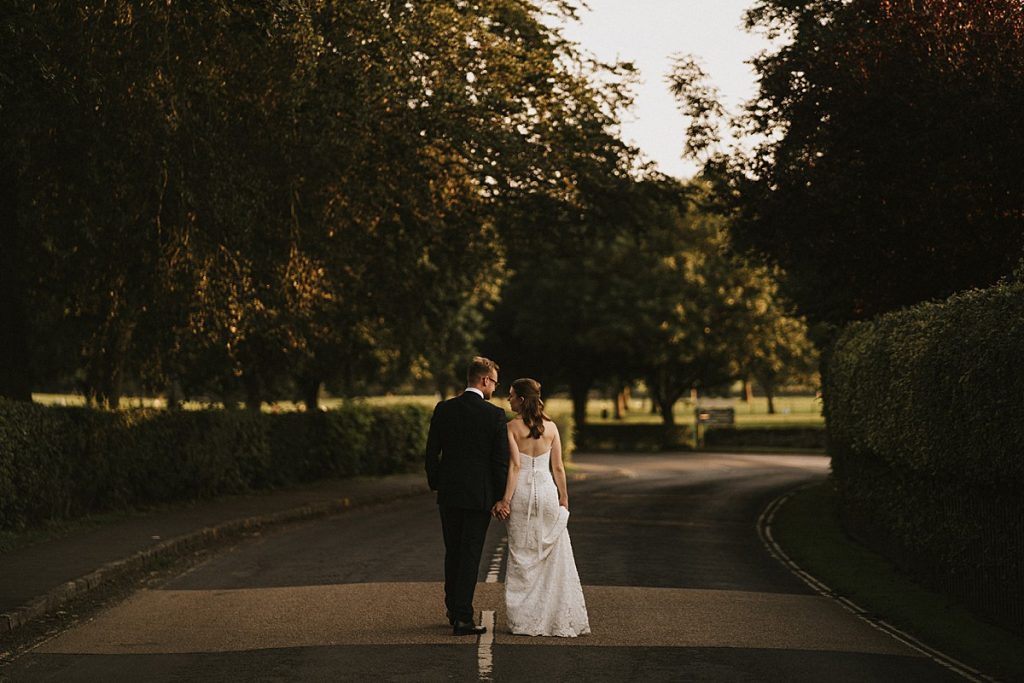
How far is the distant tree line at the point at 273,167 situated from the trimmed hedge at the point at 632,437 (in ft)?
118

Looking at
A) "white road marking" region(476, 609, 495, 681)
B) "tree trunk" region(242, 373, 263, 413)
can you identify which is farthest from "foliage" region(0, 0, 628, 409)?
"tree trunk" region(242, 373, 263, 413)

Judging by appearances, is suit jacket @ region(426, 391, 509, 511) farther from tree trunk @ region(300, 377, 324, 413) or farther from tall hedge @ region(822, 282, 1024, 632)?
tree trunk @ region(300, 377, 324, 413)

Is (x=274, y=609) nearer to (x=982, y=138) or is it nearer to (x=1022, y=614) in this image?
(x=1022, y=614)

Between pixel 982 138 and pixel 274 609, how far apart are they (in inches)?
467

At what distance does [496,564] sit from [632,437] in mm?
53069

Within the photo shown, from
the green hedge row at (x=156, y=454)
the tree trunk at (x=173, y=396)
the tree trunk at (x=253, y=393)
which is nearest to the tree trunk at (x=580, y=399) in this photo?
the tree trunk at (x=173, y=396)

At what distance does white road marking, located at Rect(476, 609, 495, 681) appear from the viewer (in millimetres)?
9086

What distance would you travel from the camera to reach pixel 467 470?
10852 millimetres

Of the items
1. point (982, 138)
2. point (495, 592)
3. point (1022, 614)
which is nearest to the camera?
point (1022, 614)

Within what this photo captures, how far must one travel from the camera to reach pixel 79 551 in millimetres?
16547

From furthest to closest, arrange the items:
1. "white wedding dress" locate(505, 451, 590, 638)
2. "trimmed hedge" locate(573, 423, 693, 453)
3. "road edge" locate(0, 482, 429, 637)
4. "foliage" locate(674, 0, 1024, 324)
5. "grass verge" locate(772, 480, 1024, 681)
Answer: "trimmed hedge" locate(573, 423, 693, 453)
"foliage" locate(674, 0, 1024, 324)
"road edge" locate(0, 482, 429, 637)
"white wedding dress" locate(505, 451, 590, 638)
"grass verge" locate(772, 480, 1024, 681)

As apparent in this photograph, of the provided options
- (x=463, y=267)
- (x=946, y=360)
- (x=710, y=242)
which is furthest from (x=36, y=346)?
(x=710, y=242)

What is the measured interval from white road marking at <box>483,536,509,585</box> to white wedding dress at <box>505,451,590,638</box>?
3343 millimetres

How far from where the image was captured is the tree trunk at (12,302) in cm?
2092
